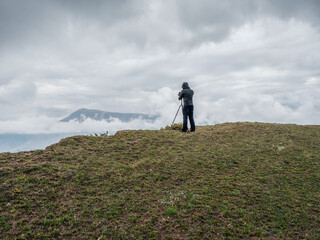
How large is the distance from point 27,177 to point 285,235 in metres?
10.7

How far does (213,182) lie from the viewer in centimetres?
1060

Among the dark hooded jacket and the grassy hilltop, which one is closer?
the grassy hilltop

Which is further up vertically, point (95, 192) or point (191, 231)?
point (95, 192)

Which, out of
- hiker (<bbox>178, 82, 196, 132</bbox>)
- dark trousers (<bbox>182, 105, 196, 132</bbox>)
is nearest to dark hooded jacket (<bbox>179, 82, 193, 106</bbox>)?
hiker (<bbox>178, 82, 196, 132</bbox>)

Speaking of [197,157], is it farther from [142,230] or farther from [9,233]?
[9,233]

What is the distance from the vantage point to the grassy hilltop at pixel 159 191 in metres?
7.40

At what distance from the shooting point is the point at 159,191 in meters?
9.70

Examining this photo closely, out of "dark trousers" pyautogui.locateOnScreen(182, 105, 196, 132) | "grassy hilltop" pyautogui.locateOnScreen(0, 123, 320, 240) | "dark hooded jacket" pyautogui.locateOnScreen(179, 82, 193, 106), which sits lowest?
"grassy hilltop" pyautogui.locateOnScreen(0, 123, 320, 240)

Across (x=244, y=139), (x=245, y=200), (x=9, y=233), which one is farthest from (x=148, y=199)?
(x=244, y=139)

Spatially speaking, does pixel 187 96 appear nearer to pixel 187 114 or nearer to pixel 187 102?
pixel 187 102

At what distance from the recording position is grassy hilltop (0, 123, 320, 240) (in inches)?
291

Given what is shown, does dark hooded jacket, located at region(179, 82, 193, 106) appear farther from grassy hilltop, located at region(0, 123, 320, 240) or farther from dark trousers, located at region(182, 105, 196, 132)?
grassy hilltop, located at region(0, 123, 320, 240)

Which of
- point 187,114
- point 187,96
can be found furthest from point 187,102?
point 187,114

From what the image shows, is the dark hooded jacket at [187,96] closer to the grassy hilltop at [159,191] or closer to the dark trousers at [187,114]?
the dark trousers at [187,114]
